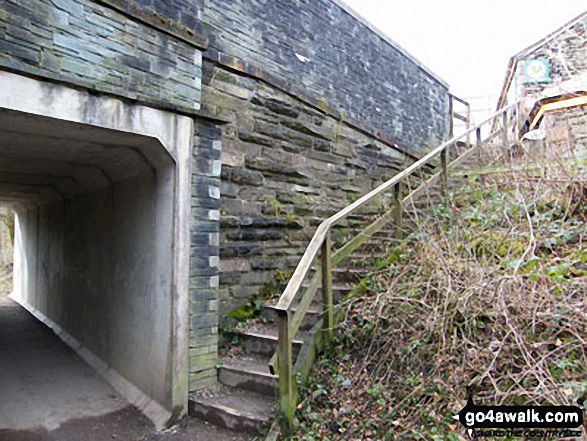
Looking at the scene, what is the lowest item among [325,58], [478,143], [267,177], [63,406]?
[63,406]

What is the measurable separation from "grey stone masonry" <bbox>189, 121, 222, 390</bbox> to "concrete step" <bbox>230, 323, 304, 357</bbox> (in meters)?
0.32

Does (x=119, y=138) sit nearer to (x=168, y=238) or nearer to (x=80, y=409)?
(x=168, y=238)

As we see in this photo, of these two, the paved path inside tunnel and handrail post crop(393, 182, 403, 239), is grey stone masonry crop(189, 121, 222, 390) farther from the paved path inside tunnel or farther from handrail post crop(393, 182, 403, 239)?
handrail post crop(393, 182, 403, 239)

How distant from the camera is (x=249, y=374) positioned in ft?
12.8

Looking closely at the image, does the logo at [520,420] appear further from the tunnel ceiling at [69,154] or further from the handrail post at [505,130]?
the handrail post at [505,130]

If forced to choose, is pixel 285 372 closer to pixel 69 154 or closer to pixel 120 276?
pixel 120 276

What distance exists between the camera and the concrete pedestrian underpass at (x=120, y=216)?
3.43 m

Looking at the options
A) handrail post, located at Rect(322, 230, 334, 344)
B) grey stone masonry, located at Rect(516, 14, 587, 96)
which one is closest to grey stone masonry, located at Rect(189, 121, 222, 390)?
handrail post, located at Rect(322, 230, 334, 344)

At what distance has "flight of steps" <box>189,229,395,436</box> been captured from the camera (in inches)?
140

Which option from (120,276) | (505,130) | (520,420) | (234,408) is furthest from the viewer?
(505,130)

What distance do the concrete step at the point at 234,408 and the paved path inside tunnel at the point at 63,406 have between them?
0.26 ft

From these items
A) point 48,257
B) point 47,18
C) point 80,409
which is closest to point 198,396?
point 80,409

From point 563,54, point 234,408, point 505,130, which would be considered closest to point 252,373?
point 234,408

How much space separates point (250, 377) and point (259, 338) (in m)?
0.47
